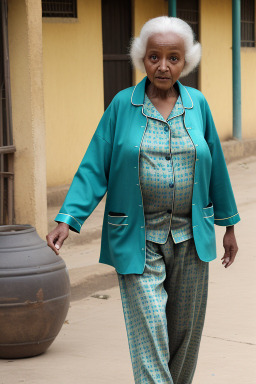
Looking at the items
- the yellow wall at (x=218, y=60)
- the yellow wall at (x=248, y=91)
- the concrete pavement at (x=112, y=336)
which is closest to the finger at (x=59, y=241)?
the concrete pavement at (x=112, y=336)

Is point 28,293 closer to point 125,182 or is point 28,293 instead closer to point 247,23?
point 125,182

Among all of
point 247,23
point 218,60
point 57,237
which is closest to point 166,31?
A: point 57,237

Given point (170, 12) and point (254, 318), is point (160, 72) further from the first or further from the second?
point (170, 12)

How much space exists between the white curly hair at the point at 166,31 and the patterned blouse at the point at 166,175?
0.69 ft

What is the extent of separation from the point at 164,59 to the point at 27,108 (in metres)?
3.95

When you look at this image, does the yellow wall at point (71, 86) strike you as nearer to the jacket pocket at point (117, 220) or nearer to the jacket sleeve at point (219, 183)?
the jacket sleeve at point (219, 183)

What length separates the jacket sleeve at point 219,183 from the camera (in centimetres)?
367

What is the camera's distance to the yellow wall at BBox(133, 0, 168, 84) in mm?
11461

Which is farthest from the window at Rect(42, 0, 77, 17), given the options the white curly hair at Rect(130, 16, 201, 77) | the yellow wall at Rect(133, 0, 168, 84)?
the white curly hair at Rect(130, 16, 201, 77)

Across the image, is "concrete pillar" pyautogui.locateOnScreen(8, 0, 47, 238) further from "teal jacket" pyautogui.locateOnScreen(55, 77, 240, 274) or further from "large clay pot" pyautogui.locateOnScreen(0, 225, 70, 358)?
"teal jacket" pyautogui.locateOnScreen(55, 77, 240, 274)

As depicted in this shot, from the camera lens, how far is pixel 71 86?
10258 millimetres

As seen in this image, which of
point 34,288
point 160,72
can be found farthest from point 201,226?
point 34,288

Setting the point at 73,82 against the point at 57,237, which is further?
the point at 73,82

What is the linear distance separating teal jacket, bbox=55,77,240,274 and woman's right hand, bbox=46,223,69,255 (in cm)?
4
